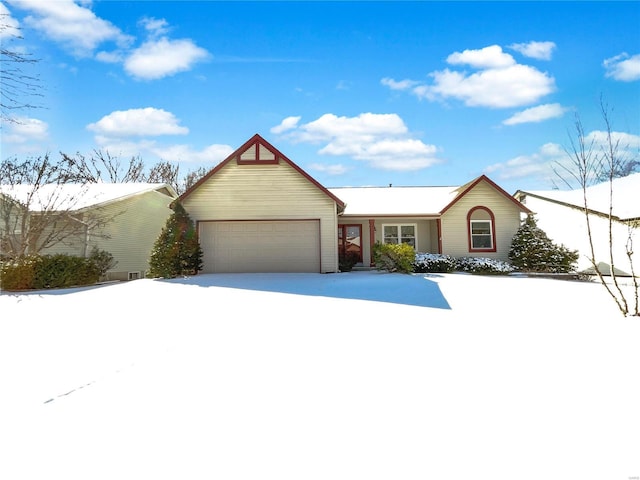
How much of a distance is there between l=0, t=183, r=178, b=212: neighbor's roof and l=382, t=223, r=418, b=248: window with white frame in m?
14.2

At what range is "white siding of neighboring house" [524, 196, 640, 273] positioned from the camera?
1830cm

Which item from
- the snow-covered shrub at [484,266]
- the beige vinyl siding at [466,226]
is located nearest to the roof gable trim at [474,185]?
the beige vinyl siding at [466,226]

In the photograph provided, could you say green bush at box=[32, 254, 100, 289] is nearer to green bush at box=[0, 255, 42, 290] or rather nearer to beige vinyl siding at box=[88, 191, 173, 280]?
green bush at box=[0, 255, 42, 290]

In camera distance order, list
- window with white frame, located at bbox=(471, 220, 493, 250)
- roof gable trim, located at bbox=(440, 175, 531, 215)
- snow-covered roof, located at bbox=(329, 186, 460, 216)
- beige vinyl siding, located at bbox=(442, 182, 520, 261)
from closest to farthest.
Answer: roof gable trim, located at bbox=(440, 175, 531, 215) < beige vinyl siding, located at bbox=(442, 182, 520, 261) < window with white frame, located at bbox=(471, 220, 493, 250) < snow-covered roof, located at bbox=(329, 186, 460, 216)

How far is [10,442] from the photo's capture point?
335cm

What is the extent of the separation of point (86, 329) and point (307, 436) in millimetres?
6269

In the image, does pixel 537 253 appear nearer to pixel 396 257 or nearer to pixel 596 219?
pixel 596 219

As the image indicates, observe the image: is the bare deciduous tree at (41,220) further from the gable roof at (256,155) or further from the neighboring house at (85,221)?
the gable roof at (256,155)

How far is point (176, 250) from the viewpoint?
16141 millimetres

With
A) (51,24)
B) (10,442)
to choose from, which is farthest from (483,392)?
(51,24)

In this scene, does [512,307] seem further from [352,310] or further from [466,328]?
[352,310]

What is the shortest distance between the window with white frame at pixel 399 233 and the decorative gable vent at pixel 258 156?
7.94 metres

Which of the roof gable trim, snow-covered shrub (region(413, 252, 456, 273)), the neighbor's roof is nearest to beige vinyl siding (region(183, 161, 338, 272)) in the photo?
snow-covered shrub (region(413, 252, 456, 273))

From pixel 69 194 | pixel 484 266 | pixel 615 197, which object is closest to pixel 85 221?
pixel 69 194
